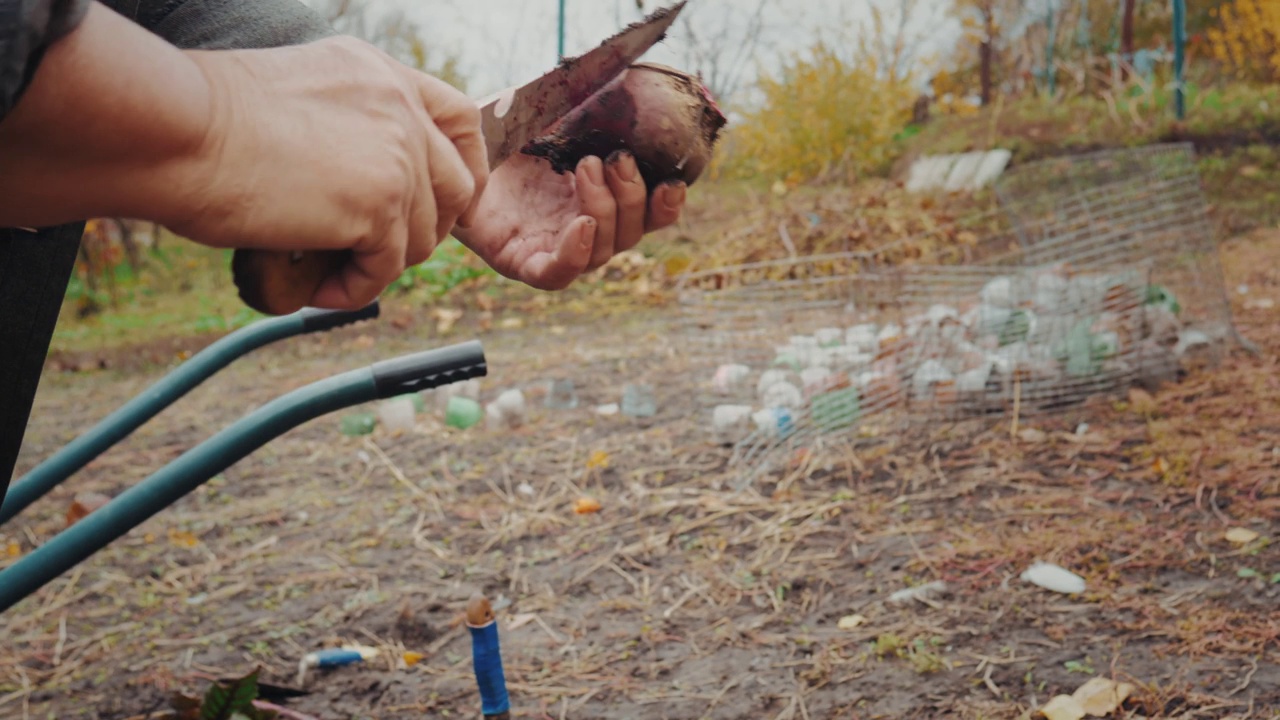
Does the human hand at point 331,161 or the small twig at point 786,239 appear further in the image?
the small twig at point 786,239

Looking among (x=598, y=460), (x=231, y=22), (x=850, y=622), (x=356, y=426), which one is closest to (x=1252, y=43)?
(x=598, y=460)

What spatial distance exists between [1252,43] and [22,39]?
10893 mm

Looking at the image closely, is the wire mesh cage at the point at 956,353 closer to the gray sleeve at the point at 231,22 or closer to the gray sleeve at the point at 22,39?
the gray sleeve at the point at 231,22

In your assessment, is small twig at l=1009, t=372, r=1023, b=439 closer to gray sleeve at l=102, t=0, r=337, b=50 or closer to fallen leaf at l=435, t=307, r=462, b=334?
gray sleeve at l=102, t=0, r=337, b=50

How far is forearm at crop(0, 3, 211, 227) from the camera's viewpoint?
57cm

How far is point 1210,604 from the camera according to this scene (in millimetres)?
1873

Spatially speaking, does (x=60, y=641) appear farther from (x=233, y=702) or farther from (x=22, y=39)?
(x=22, y=39)

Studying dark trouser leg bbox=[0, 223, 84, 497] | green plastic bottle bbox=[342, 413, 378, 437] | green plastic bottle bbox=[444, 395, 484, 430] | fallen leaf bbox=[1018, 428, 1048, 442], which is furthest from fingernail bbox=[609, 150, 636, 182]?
green plastic bottle bbox=[342, 413, 378, 437]

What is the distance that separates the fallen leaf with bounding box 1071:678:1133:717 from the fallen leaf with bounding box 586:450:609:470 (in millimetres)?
1800

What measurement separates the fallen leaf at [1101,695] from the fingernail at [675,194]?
1.13 metres

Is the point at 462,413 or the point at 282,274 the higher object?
the point at 282,274

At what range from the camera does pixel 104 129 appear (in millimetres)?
585

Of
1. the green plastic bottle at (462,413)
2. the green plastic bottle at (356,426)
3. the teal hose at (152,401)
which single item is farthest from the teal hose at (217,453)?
the green plastic bottle at (356,426)

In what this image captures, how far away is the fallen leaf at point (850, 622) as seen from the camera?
78.7 inches
